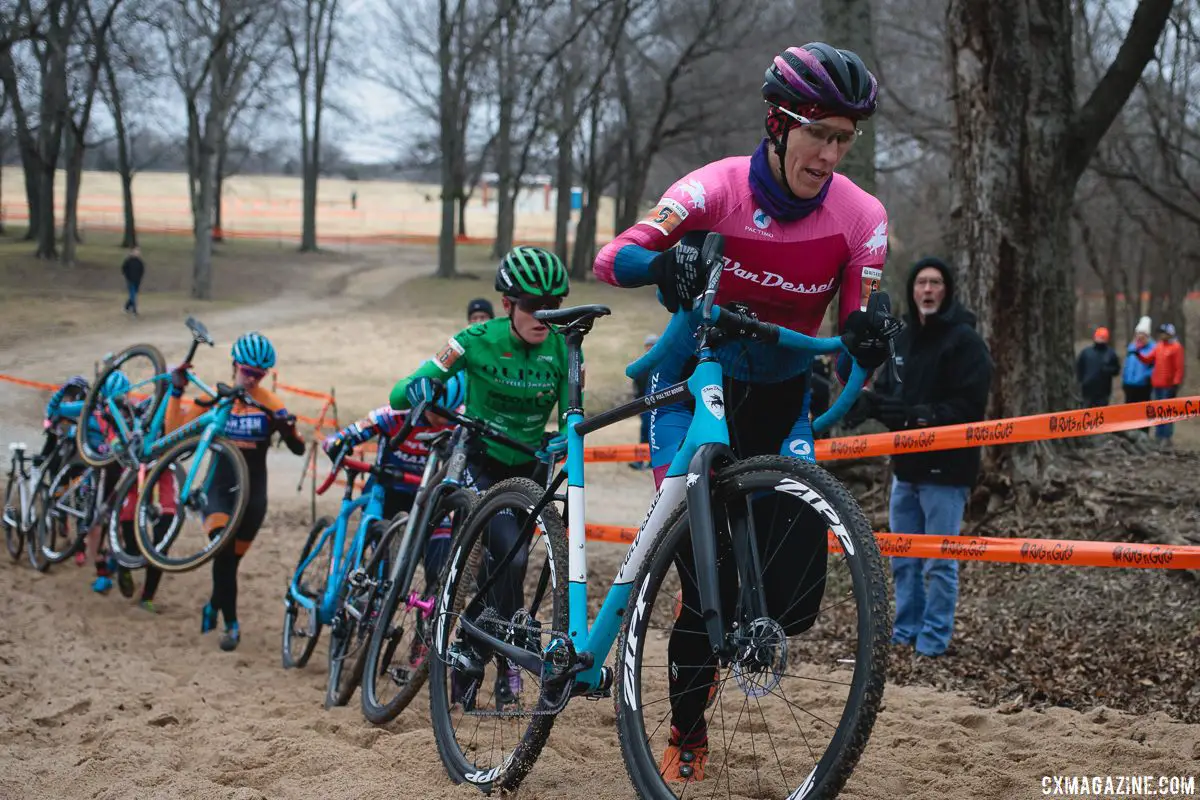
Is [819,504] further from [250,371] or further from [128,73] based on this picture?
[128,73]

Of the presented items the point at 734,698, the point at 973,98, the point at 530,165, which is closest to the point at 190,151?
the point at 530,165

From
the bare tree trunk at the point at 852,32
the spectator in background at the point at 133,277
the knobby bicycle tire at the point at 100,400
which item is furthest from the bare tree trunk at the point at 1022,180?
the spectator in background at the point at 133,277

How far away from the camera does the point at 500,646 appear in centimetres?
433

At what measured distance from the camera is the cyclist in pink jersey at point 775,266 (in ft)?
11.9

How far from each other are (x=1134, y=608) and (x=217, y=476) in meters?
5.97

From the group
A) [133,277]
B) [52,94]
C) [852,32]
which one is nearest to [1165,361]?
[852,32]

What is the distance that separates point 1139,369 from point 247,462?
16.1m

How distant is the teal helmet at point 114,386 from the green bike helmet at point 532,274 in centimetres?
517

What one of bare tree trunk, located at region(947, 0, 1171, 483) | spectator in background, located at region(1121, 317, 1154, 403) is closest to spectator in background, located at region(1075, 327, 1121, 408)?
spectator in background, located at region(1121, 317, 1154, 403)

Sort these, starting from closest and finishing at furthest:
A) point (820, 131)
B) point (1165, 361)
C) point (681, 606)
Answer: point (820, 131), point (681, 606), point (1165, 361)

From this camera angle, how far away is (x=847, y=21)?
11.0m

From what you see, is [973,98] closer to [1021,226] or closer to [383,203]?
[1021,226]

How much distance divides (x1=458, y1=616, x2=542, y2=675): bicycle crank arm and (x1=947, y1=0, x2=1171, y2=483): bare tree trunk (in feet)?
17.4

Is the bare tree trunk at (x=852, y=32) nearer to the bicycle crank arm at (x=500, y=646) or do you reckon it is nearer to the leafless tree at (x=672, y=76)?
the bicycle crank arm at (x=500, y=646)
